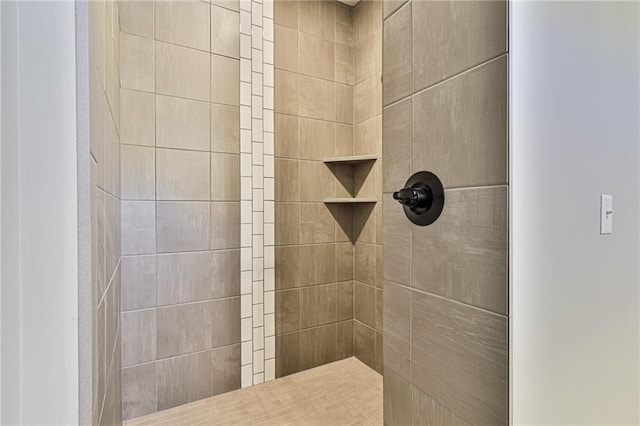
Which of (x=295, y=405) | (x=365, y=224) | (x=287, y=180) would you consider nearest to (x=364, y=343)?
(x=295, y=405)

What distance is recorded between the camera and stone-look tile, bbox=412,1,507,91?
0.64m

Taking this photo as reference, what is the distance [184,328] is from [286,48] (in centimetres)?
178

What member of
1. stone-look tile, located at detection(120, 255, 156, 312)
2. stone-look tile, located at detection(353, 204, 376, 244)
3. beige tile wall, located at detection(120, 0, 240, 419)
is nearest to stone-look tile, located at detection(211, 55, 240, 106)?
beige tile wall, located at detection(120, 0, 240, 419)

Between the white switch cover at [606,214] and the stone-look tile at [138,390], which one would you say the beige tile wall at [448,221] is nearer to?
the white switch cover at [606,214]

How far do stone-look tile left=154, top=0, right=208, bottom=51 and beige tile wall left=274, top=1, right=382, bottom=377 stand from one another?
44 cm

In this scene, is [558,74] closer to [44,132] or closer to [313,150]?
[44,132]

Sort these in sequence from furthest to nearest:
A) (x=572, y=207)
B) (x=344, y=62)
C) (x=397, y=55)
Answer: (x=344, y=62) < (x=397, y=55) < (x=572, y=207)

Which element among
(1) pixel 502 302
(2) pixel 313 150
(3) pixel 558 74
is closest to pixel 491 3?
(3) pixel 558 74

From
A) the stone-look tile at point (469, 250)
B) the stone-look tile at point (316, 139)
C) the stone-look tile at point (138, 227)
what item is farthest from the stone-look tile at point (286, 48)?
the stone-look tile at point (469, 250)

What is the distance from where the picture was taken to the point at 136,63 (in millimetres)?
1600

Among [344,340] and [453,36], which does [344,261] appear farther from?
[453,36]

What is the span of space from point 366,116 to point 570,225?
5.66 feet

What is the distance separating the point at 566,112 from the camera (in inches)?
23.7

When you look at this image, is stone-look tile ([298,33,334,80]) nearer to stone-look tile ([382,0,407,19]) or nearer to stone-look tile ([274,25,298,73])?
stone-look tile ([274,25,298,73])
